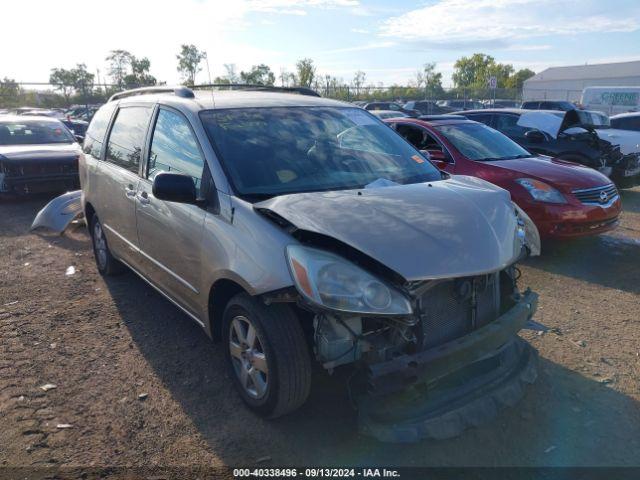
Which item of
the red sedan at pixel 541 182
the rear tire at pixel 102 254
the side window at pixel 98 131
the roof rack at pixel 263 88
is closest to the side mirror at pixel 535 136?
the red sedan at pixel 541 182

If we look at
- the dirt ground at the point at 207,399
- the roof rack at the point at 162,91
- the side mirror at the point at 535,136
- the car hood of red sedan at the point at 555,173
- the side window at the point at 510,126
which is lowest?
the dirt ground at the point at 207,399

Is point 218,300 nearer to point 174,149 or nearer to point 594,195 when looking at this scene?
point 174,149

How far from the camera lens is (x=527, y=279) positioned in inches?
210

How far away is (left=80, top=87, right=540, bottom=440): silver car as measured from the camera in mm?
2547

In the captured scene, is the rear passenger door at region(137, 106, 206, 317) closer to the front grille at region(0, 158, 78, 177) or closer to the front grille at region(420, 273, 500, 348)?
the front grille at region(420, 273, 500, 348)

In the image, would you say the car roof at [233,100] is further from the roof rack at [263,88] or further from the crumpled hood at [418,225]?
the crumpled hood at [418,225]

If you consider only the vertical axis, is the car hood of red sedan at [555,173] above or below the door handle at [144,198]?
below

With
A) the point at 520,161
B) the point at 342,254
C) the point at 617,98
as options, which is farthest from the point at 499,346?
the point at 617,98

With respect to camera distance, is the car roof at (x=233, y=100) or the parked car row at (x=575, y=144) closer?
the car roof at (x=233, y=100)

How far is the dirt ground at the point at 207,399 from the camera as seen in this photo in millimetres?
2779

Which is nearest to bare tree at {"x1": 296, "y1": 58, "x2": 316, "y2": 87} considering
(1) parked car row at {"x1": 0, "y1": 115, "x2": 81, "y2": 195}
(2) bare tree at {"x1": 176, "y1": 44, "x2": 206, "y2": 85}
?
(2) bare tree at {"x1": 176, "y1": 44, "x2": 206, "y2": 85}

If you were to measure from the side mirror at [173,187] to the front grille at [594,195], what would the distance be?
4626 millimetres

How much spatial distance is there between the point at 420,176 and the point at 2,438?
315 cm

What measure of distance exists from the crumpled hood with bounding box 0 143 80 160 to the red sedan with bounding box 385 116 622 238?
21.9 feet
